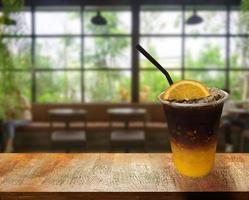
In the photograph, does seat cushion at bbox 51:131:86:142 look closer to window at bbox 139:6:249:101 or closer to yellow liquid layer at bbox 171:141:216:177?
window at bbox 139:6:249:101

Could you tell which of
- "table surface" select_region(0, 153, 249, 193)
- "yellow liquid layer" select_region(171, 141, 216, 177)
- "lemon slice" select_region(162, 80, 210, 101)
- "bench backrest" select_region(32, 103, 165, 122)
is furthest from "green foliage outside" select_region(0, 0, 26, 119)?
"yellow liquid layer" select_region(171, 141, 216, 177)

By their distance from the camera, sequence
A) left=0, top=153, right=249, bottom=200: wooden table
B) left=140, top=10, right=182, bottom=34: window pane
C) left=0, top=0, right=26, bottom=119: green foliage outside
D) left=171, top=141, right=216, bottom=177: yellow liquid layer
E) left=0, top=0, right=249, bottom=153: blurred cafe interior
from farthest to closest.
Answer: left=140, top=10, right=182, bottom=34: window pane, left=0, top=0, right=249, bottom=153: blurred cafe interior, left=0, top=0, right=26, bottom=119: green foliage outside, left=171, top=141, right=216, bottom=177: yellow liquid layer, left=0, top=153, right=249, bottom=200: wooden table

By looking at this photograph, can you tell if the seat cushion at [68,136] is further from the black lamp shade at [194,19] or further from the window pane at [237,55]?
the window pane at [237,55]

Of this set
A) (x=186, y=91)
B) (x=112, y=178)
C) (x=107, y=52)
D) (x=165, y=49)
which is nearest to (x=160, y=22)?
(x=165, y=49)

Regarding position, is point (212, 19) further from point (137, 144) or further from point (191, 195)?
point (191, 195)

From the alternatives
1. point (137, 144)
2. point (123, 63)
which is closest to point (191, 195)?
point (137, 144)

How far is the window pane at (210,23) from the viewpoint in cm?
707

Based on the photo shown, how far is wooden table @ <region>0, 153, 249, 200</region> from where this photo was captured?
100 centimetres

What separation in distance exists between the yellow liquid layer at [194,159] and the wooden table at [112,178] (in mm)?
26

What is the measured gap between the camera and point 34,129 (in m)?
6.41

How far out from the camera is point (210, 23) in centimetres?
708

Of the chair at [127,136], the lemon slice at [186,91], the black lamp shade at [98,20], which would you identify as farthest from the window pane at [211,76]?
the lemon slice at [186,91]

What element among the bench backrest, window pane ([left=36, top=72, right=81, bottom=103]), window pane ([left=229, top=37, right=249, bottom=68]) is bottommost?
the bench backrest

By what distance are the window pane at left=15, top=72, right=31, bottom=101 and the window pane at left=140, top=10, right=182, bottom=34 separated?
2.34 m
